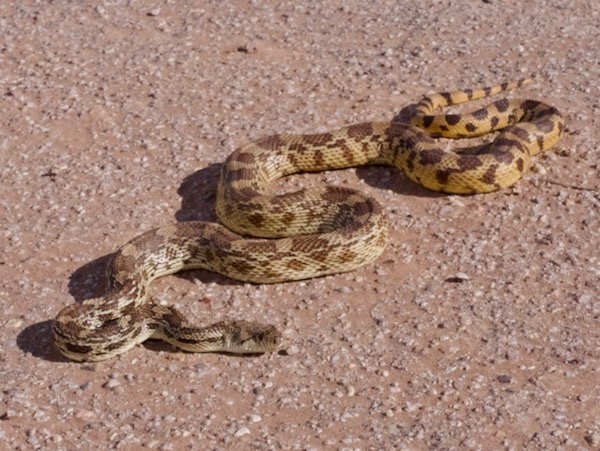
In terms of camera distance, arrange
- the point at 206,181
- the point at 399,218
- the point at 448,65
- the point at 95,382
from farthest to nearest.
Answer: the point at 448,65 → the point at 206,181 → the point at 399,218 → the point at 95,382

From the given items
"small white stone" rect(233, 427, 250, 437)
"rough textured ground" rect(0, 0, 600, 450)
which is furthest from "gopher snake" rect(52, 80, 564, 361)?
"small white stone" rect(233, 427, 250, 437)

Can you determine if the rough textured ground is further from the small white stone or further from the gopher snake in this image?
the gopher snake

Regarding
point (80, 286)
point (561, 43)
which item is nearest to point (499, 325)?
point (80, 286)

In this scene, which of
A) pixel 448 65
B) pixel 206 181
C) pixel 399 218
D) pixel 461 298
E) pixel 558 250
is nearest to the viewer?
pixel 461 298

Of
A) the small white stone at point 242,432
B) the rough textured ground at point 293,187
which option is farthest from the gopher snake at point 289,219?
the small white stone at point 242,432

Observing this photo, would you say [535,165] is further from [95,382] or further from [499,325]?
[95,382]

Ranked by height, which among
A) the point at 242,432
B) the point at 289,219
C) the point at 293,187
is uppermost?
the point at 289,219

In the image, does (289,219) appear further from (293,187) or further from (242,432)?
(242,432)

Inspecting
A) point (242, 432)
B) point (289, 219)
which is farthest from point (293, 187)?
point (242, 432)
